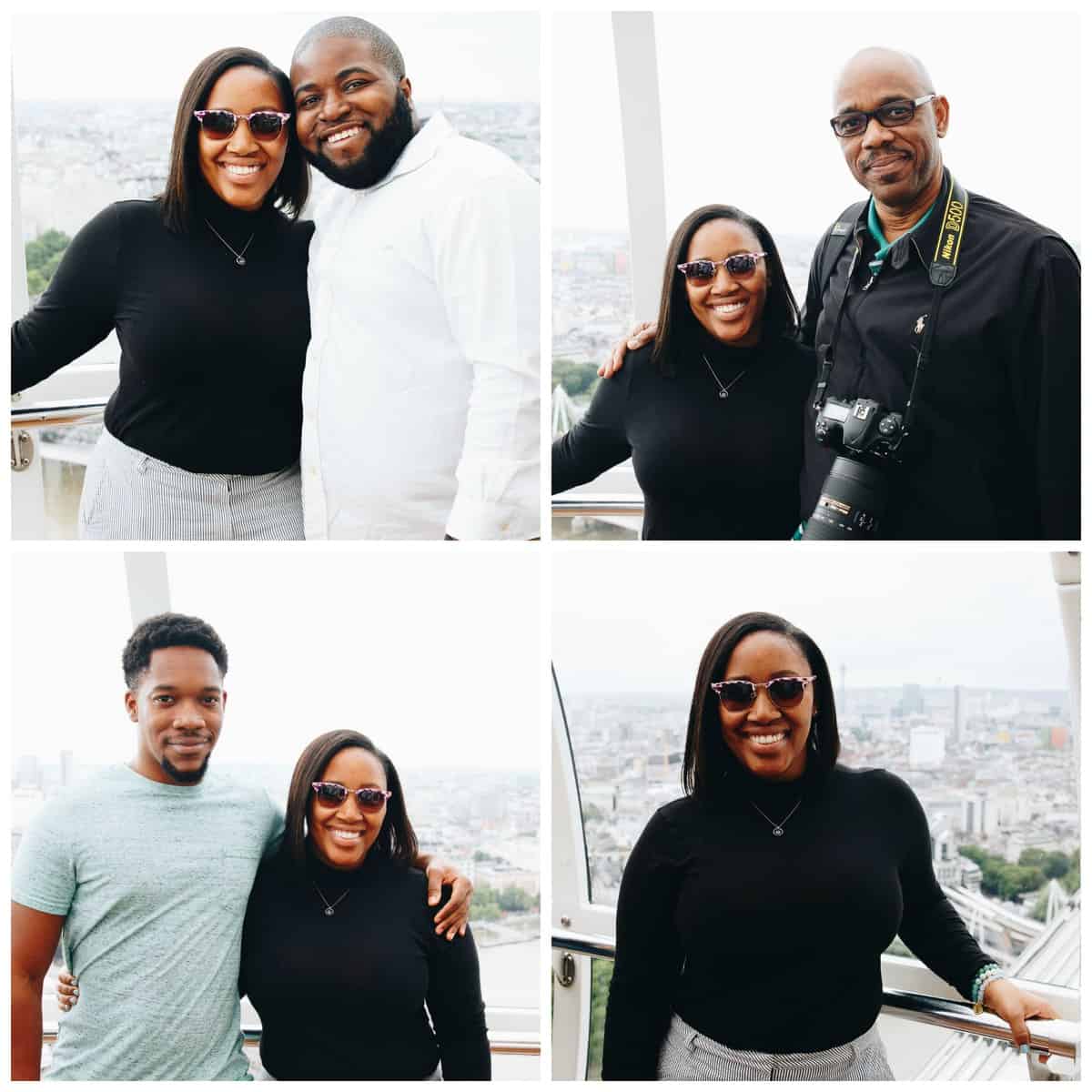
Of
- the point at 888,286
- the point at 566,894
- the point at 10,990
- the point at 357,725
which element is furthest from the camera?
the point at 566,894

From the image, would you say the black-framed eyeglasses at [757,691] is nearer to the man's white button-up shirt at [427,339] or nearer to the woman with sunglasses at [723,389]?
the woman with sunglasses at [723,389]

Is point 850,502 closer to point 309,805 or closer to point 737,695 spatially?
point 737,695

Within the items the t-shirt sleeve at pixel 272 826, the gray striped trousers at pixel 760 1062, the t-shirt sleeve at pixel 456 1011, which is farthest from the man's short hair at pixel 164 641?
the gray striped trousers at pixel 760 1062

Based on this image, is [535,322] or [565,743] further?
[565,743]

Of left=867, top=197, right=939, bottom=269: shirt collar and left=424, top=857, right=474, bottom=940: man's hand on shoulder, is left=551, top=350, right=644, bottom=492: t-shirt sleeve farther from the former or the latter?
left=424, top=857, right=474, bottom=940: man's hand on shoulder

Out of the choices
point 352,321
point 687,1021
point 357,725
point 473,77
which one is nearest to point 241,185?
point 352,321

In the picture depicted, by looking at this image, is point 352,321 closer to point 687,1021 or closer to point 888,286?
point 888,286

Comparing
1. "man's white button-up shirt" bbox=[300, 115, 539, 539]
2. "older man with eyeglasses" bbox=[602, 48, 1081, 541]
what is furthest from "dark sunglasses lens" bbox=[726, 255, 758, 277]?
"man's white button-up shirt" bbox=[300, 115, 539, 539]

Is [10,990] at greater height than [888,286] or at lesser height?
lesser
